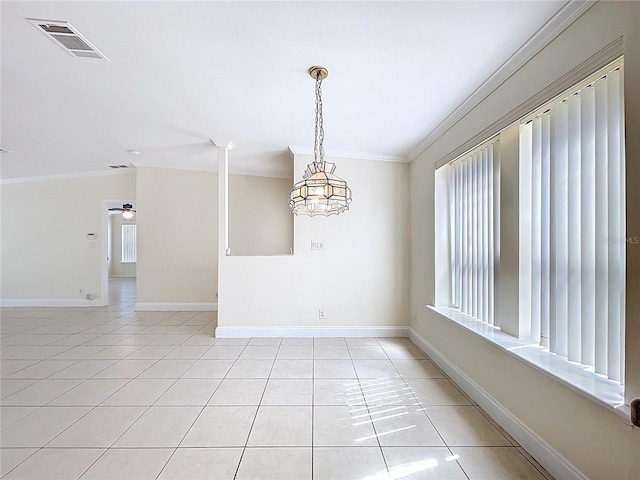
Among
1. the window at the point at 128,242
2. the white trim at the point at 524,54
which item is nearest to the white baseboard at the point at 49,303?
the window at the point at 128,242

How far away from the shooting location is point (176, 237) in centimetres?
543

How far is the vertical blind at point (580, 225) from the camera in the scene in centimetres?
130

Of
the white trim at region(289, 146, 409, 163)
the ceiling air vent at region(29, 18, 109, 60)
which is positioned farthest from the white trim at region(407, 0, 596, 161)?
the ceiling air vent at region(29, 18, 109, 60)

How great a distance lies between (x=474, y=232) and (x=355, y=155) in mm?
1948

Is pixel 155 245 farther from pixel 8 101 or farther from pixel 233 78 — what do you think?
pixel 233 78

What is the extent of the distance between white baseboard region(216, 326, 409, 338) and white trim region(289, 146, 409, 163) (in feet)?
Answer: 7.84

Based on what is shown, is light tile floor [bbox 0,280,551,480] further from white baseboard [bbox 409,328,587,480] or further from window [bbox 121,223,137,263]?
window [bbox 121,223,137,263]

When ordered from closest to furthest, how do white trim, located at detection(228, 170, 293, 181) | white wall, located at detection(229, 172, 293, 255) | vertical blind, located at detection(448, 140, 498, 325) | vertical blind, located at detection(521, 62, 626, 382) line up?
vertical blind, located at detection(521, 62, 626, 382) → vertical blind, located at detection(448, 140, 498, 325) → white trim, located at detection(228, 170, 293, 181) → white wall, located at detection(229, 172, 293, 255)

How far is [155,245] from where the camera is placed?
5.37 m

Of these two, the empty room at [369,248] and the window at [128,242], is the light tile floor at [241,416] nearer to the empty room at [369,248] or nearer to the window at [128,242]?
the empty room at [369,248]

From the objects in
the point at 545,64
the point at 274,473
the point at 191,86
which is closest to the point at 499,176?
the point at 545,64

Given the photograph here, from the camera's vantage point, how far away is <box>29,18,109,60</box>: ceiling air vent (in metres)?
1.75

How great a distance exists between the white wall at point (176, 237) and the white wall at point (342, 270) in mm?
1933

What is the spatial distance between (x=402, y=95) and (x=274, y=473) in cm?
283
